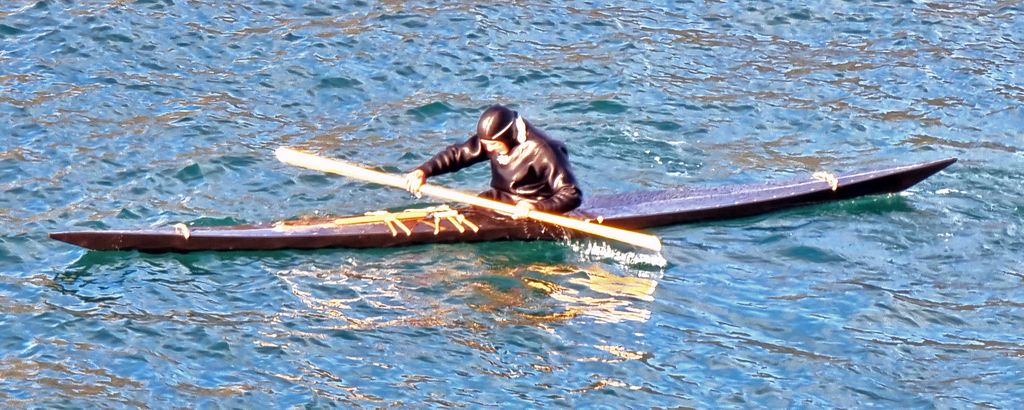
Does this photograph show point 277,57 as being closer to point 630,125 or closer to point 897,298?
point 630,125

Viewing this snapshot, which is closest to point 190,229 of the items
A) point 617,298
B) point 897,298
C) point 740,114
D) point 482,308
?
point 482,308

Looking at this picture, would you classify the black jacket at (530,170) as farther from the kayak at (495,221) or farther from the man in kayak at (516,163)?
the kayak at (495,221)

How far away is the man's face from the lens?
10.6 m

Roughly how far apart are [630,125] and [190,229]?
4.78m

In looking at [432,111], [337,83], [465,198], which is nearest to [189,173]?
[337,83]

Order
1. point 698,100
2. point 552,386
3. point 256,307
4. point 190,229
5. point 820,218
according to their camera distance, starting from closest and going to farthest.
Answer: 1. point 552,386
2. point 256,307
3. point 190,229
4. point 820,218
5. point 698,100

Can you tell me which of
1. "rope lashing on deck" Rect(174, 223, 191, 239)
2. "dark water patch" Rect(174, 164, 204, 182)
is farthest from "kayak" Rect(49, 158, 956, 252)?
"dark water patch" Rect(174, 164, 204, 182)

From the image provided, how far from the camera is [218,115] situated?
13562 millimetres

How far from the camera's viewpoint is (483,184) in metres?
12.3

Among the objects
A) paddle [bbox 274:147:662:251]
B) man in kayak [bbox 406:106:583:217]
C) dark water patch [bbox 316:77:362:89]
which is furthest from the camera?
dark water patch [bbox 316:77:362:89]

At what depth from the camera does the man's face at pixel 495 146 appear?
10.6 m

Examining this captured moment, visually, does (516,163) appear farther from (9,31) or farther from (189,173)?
(9,31)

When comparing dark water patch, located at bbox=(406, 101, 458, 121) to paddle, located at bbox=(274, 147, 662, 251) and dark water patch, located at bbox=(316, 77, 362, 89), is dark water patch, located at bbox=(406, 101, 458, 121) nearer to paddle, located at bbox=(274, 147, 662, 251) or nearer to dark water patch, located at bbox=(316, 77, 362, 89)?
dark water patch, located at bbox=(316, 77, 362, 89)

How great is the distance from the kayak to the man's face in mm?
490
